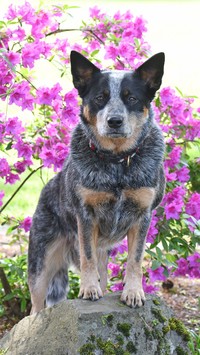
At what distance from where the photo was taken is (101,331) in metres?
4.11

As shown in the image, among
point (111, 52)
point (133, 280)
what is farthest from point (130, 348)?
point (111, 52)

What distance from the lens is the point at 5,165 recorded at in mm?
5297

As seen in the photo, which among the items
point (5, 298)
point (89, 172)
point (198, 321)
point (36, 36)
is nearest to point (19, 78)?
point (36, 36)

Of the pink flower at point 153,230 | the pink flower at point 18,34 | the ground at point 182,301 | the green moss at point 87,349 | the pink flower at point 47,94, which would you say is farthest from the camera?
the ground at point 182,301

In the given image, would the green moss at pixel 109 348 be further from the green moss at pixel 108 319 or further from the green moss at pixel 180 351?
the green moss at pixel 180 351

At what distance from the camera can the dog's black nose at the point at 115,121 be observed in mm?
4184

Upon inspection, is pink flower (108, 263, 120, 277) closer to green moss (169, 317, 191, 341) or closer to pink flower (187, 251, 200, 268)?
pink flower (187, 251, 200, 268)

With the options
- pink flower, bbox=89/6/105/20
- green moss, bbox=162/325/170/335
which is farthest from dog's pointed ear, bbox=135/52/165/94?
green moss, bbox=162/325/170/335

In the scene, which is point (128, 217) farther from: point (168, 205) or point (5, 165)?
point (5, 165)

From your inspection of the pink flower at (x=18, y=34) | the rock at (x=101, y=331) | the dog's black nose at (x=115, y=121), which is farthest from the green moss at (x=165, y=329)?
the pink flower at (x=18, y=34)

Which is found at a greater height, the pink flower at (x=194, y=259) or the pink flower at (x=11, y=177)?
the pink flower at (x=11, y=177)

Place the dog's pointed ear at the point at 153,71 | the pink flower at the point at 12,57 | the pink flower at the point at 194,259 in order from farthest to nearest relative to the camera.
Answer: the pink flower at the point at 194,259, the pink flower at the point at 12,57, the dog's pointed ear at the point at 153,71

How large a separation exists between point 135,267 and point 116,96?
1002mm

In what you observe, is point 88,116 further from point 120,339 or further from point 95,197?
point 120,339
